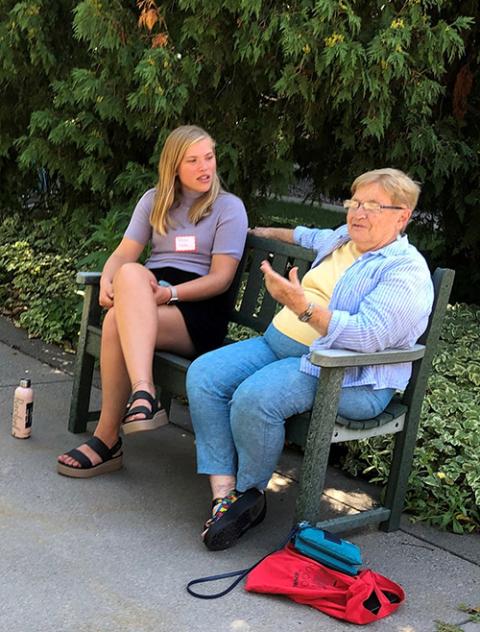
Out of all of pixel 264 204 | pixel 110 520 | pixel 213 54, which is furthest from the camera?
pixel 264 204

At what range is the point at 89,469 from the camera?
4117 mm

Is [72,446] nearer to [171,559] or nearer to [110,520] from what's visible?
[110,520]

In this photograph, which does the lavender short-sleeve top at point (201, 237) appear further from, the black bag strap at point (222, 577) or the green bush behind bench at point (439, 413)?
the black bag strap at point (222, 577)

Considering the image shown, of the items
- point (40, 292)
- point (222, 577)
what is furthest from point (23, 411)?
point (40, 292)

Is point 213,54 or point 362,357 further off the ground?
point 213,54

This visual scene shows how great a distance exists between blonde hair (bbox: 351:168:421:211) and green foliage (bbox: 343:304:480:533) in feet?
3.71

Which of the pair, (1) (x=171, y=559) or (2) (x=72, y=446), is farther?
(2) (x=72, y=446)

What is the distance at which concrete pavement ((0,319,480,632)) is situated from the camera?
10.0ft

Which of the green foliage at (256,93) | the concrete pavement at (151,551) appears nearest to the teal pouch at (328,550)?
the concrete pavement at (151,551)

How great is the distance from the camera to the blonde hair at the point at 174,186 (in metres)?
4.24

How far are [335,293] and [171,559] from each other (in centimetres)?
114

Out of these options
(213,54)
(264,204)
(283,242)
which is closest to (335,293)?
(283,242)

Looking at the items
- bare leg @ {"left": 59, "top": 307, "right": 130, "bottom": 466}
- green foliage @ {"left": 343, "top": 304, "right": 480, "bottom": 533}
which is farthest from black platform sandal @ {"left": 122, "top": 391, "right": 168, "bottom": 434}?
green foliage @ {"left": 343, "top": 304, "right": 480, "bottom": 533}

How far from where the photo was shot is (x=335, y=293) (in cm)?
364
